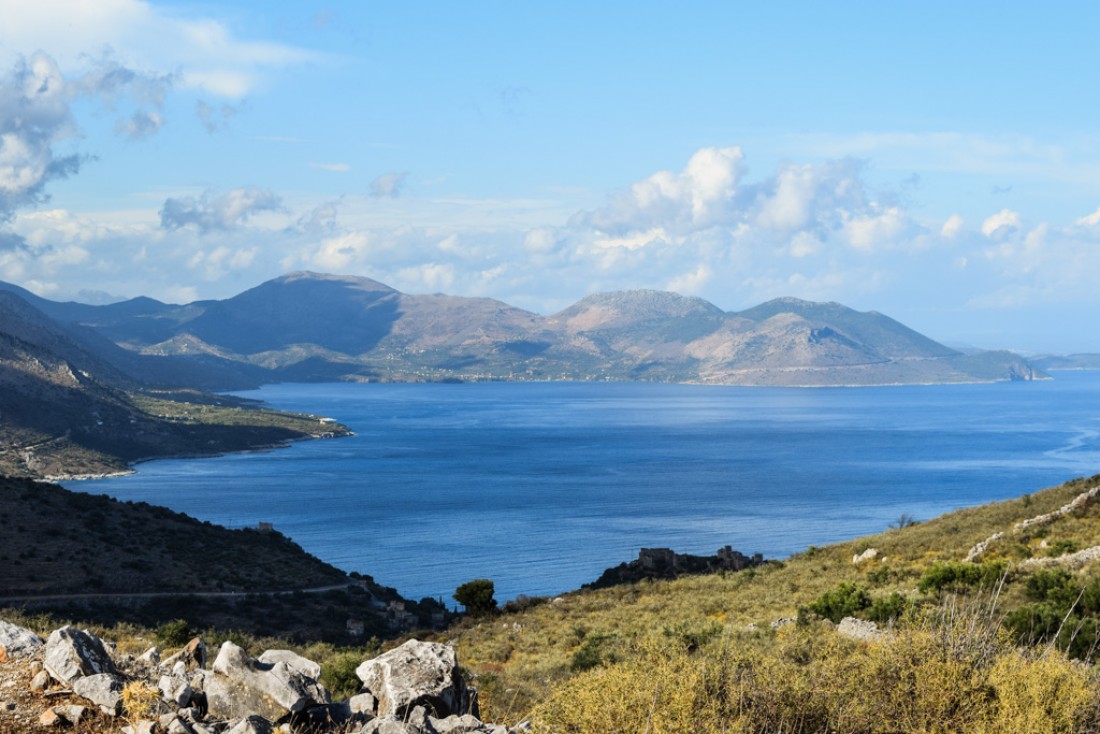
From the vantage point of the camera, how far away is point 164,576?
158ft

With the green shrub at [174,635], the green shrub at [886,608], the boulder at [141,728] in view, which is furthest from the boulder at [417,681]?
the green shrub at [174,635]

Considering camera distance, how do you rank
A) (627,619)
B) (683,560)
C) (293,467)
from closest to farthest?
1. (627,619)
2. (683,560)
3. (293,467)

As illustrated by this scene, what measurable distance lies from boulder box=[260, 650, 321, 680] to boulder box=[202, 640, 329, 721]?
52 centimetres

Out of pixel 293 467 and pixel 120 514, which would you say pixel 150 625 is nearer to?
pixel 120 514

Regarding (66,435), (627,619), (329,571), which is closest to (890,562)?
(627,619)

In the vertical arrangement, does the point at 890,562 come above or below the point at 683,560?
above

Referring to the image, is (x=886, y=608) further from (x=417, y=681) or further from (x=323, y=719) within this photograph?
(x=323, y=719)

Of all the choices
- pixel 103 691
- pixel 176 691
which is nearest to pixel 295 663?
pixel 176 691

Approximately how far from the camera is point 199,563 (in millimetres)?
51875

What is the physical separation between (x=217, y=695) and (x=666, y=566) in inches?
1509

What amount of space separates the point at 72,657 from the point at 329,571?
1844 inches

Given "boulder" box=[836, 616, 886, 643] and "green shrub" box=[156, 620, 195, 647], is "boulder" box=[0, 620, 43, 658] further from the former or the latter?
"boulder" box=[836, 616, 886, 643]

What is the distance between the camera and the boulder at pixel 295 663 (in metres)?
11.5

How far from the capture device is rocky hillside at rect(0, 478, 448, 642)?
42344 mm
